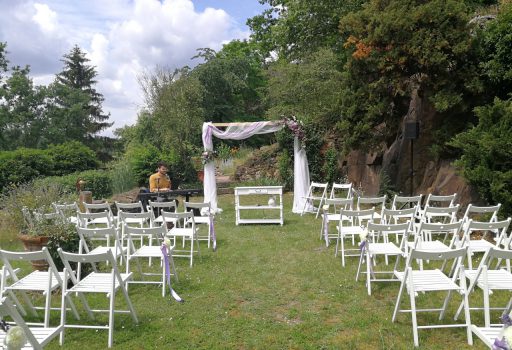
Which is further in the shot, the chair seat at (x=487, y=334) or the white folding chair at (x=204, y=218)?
the white folding chair at (x=204, y=218)

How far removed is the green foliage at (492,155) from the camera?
6906 millimetres

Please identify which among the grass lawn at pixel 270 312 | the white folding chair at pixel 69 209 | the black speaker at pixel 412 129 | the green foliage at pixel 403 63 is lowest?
the grass lawn at pixel 270 312

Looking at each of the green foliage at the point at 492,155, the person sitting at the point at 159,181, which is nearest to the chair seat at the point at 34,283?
the person sitting at the point at 159,181

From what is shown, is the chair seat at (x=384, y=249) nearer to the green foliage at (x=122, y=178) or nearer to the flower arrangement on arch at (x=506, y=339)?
the flower arrangement on arch at (x=506, y=339)

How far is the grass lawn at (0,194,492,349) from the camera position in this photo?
4.05 m

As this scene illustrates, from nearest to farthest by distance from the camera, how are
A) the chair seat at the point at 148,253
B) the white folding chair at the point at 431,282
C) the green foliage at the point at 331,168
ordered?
the white folding chair at the point at 431,282, the chair seat at the point at 148,253, the green foliage at the point at 331,168

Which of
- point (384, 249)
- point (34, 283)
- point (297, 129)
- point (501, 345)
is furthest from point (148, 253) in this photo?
point (297, 129)

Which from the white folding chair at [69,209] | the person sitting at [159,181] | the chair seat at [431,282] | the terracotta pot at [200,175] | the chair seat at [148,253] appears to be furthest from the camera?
the terracotta pot at [200,175]

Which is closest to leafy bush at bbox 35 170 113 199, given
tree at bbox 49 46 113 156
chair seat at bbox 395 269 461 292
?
chair seat at bbox 395 269 461 292

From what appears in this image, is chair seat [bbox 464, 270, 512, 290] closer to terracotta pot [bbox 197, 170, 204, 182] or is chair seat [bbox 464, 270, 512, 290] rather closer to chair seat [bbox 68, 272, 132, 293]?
chair seat [bbox 68, 272, 132, 293]

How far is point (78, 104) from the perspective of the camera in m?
33.3

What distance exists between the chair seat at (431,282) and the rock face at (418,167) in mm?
4893

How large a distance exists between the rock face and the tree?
2578 cm

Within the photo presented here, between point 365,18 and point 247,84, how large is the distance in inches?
782
